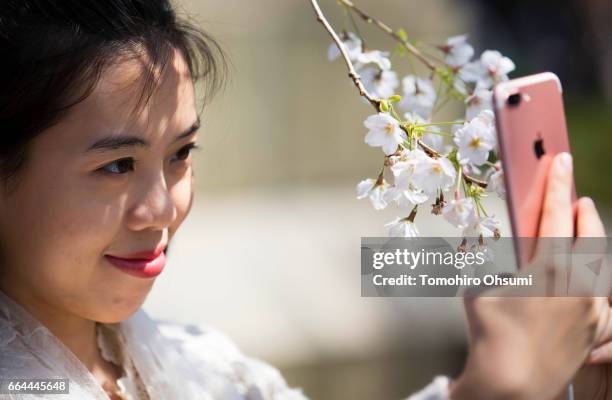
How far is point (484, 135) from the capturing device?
0.86 metres

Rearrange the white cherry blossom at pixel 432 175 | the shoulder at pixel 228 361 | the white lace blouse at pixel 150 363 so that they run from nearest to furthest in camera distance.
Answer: the white cherry blossom at pixel 432 175
the white lace blouse at pixel 150 363
the shoulder at pixel 228 361

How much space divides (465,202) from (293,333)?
164 cm

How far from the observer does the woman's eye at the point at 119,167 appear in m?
0.92

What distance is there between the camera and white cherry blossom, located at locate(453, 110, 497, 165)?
85cm

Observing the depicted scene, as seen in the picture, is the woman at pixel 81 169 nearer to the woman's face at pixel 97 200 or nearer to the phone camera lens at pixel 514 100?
the woman's face at pixel 97 200

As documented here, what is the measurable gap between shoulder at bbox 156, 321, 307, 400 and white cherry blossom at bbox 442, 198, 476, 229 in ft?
1.42

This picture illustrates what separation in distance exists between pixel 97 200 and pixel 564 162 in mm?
455

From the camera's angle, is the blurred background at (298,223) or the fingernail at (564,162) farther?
the blurred background at (298,223)

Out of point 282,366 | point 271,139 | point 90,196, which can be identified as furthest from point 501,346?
point 271,139

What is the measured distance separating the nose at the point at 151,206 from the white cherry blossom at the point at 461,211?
11.4 inches

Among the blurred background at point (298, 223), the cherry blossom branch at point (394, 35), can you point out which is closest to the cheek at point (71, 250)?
the cherry blossom branch at point (394, 35)

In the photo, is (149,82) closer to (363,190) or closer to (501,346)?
(363,190)

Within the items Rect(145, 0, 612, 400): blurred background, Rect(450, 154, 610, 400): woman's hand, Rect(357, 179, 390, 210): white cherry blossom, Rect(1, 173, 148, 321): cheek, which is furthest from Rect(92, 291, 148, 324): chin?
Rect(145, 0, 612, 400): blurred background

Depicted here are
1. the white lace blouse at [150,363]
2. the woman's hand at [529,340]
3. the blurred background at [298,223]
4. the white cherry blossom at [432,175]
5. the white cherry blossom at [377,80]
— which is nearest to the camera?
the woman's hand at [529,340]
